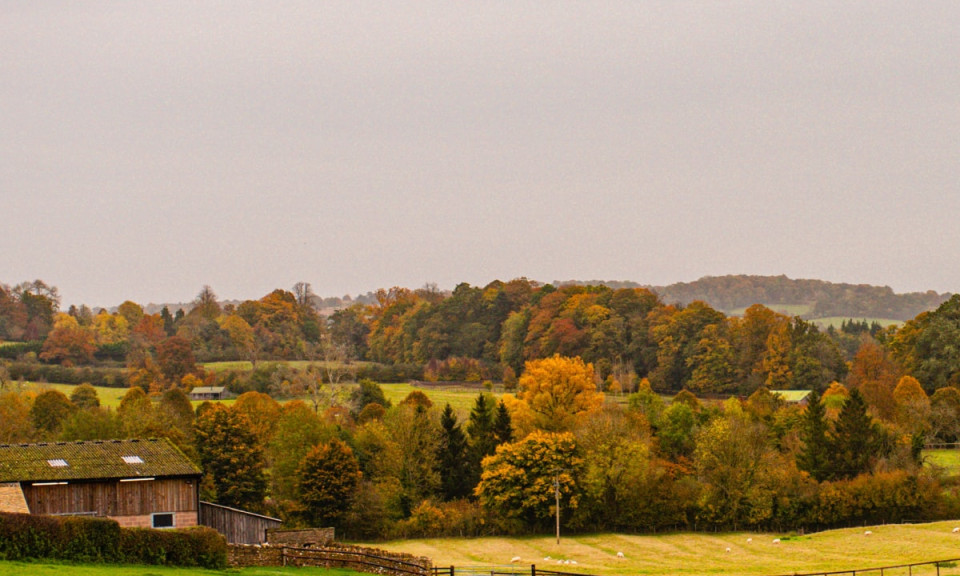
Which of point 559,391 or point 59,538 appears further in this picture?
point 559,391

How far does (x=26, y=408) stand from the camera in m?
81.9

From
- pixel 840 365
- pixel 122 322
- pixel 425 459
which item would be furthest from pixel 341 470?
pixel 122 322

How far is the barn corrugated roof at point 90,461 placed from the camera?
37.9 m

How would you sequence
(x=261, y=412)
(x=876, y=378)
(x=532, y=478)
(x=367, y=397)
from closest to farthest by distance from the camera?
(x=532, y=478) → (x=261, y=412) → (x=367, y=397) → (x=876, y=378)

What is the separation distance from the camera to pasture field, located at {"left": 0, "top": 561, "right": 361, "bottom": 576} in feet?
83.5

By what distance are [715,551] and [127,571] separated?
36766 millimetres

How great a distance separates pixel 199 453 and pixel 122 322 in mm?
106354

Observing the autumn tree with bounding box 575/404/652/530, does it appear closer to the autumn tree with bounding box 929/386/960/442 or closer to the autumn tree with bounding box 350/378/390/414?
the autumn tree with bounding box 350/378/390/414

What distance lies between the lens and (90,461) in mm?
39781

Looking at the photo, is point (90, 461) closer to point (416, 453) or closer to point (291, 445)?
point (291, 445)

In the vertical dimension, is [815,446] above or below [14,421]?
below

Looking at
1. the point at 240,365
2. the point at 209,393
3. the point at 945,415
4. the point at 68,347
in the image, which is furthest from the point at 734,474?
the point at 68,347

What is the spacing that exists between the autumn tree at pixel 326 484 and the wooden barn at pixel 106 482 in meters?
21.1

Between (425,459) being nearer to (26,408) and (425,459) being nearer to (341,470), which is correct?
(341,470)
